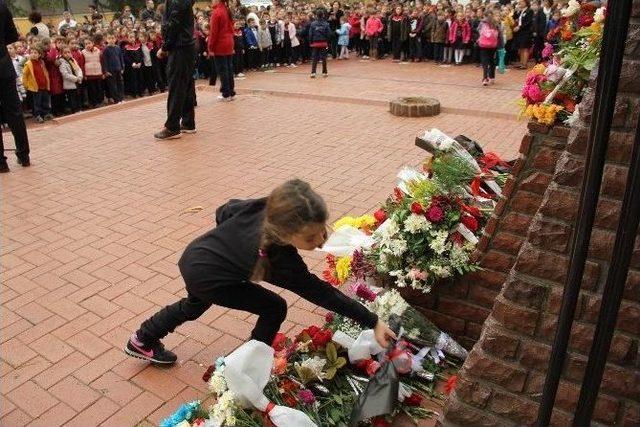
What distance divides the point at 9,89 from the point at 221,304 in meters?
5.18

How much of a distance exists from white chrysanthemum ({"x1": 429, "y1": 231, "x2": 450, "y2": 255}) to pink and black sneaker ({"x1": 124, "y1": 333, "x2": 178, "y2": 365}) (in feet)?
5.19

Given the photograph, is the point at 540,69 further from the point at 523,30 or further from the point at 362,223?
the point at 523,30

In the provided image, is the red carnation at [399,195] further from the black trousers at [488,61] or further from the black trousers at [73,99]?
the black trousers at [73,99]

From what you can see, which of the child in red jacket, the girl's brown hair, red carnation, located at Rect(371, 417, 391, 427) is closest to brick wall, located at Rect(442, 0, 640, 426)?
red carnation, located at Rect(371, 417, 391, 427)

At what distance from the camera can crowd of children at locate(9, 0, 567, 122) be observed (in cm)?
1015

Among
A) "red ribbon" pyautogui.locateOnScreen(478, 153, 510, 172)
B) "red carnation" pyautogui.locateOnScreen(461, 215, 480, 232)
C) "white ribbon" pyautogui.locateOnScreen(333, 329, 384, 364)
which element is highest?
"red ribbon" pyautogui.locateOnScreen(478, 153, 510, 172)

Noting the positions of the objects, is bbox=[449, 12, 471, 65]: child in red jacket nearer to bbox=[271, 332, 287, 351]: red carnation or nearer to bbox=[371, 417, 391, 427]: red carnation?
bbox=[271, 332, 287, 351]: red carnation

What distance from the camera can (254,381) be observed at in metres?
2.40

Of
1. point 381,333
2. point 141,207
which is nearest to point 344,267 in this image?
point 381,333

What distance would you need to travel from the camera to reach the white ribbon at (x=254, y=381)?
2.37 m

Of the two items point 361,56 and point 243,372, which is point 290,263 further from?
point 361,56

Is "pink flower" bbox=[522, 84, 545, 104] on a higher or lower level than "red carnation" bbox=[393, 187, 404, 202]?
higher

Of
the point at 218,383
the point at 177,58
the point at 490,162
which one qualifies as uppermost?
the point at 177,58

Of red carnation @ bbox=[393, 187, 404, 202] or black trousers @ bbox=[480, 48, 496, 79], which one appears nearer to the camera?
red carnation @ bbox=[393, 187, 404, 202]
